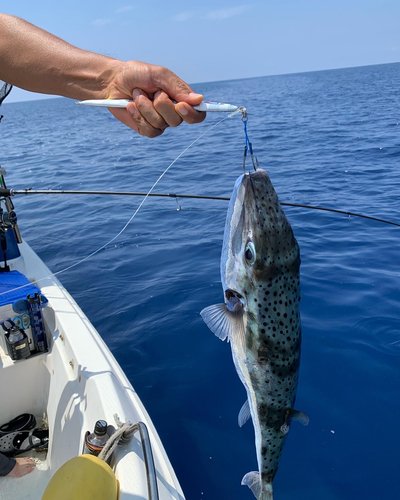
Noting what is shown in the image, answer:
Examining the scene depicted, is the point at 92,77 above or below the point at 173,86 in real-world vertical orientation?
above

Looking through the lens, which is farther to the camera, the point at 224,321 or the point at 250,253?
the point at 224,321

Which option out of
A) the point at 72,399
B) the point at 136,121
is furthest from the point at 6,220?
the point at 136,121

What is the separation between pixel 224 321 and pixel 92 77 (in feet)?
4.41

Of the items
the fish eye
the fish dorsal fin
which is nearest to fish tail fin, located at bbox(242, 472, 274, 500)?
the fish dorsal fin

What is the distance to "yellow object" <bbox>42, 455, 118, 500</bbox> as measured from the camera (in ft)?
6.18

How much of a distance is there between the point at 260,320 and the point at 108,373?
163 centimetres

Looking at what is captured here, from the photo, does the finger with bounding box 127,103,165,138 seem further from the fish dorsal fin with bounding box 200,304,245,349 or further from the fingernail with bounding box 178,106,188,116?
the fish dorsal fin with bounding box 200,304,245,349

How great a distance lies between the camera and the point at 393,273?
603 centimetres

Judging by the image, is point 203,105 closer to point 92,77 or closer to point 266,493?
point 92,77

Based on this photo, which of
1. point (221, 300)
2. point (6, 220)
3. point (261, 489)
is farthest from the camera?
point (221, 300)

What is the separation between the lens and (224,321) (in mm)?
1817

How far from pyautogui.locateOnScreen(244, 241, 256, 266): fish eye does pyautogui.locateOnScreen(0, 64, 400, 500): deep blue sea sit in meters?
A: 2.46

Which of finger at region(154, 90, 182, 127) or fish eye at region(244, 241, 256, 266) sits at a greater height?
finger at region(154, 90, 182, 127)

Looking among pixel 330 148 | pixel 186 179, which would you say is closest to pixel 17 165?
pixel 186 179
